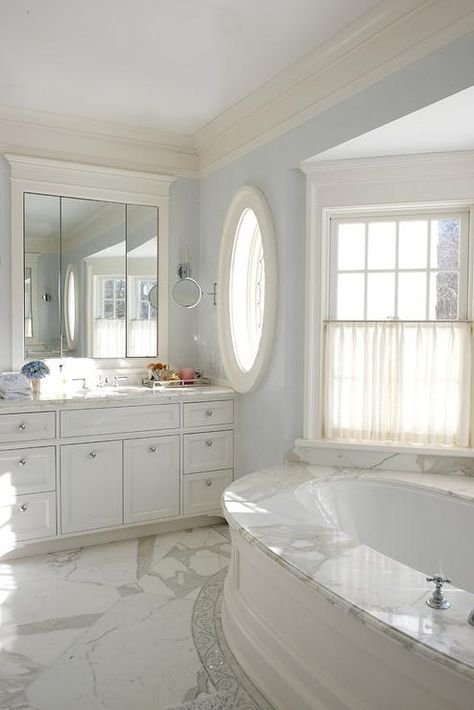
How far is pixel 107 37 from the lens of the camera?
2.62 m

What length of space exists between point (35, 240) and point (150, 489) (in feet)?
5.45

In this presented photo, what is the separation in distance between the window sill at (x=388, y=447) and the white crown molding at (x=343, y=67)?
1.67 m

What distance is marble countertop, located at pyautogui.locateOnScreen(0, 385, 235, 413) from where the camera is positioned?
10.2ft

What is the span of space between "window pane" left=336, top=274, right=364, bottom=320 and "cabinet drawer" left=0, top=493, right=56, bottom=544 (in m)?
1.85

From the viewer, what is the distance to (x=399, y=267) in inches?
122

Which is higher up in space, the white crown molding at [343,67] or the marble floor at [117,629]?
the white crown molding at [343,67]

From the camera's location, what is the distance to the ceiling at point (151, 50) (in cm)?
238

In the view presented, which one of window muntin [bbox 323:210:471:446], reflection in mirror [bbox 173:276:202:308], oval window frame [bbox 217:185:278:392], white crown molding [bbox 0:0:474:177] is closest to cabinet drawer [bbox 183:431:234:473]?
oval window frame [bbox 217:185:278:392]

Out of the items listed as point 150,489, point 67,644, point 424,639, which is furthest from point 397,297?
point 67,644

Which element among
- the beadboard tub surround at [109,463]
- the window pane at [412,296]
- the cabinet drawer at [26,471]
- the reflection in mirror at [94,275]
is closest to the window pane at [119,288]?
the reflection in mirror at [94,275]

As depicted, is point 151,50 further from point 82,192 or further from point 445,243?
point 445,243

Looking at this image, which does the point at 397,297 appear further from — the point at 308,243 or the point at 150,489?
the point at 150,489

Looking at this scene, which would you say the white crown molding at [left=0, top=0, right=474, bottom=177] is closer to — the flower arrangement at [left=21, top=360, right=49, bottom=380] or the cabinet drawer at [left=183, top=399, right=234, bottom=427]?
the flower arrangement at [left=21, top=360, right=49, bottom=380]

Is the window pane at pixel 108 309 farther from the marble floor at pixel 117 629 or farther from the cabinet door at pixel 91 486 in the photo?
the marble floor at pixel 117 629
